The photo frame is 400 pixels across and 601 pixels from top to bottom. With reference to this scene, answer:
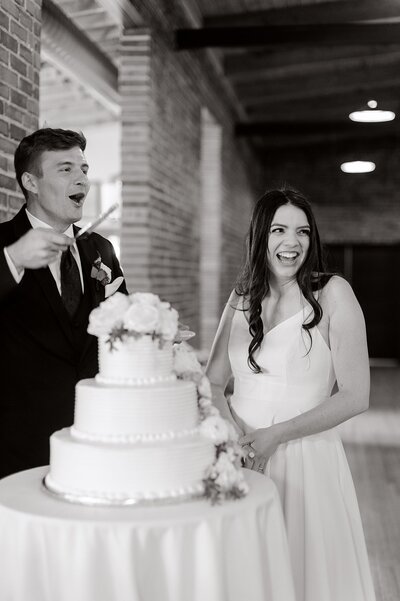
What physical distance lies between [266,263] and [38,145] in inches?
35.1

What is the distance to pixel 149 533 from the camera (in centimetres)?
183

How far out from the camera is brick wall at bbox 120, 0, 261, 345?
18.7 feet

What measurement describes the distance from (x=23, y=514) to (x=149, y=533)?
0.31 meters

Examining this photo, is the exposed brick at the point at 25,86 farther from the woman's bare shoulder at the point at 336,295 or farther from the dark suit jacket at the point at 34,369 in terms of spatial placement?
the woman's bare shoulder at the point at 336,295

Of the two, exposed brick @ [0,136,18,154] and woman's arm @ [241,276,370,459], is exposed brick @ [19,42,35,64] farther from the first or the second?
woman's arm @ [241,276,370,459]

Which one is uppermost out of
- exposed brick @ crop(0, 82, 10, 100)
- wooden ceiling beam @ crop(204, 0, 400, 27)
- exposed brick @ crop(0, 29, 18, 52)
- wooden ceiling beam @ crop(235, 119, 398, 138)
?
wooden ceiling beam @ crop(204, 0, 400, 27)

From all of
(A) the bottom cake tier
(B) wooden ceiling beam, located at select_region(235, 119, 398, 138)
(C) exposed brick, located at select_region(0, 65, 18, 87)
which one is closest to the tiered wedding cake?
(A) the bottom cake tier

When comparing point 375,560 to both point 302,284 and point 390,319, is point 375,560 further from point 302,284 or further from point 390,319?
point 390,319

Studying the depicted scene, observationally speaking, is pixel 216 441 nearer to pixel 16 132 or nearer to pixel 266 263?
pixel 266 263

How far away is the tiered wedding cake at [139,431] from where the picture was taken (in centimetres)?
193

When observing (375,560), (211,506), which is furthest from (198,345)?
(211,506)

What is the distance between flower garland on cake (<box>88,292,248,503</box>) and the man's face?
0.78m

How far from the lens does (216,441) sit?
2062mm

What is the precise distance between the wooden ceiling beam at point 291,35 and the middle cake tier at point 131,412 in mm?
5074
